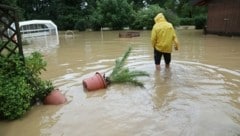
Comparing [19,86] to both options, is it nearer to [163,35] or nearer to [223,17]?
[163,35]

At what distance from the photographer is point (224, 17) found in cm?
1995

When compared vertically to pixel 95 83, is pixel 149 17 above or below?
above

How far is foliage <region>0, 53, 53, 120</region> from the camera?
5.39 meters

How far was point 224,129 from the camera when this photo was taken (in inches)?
184

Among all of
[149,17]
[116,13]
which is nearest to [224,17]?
[149,17]

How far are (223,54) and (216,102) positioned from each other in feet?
21.9

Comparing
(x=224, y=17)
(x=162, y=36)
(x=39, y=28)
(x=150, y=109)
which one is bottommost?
(x=150, y=109)

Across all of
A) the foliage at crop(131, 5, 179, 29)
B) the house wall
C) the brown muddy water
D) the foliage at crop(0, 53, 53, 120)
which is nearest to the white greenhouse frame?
the foliage at crop(131, 5, 179, 29)

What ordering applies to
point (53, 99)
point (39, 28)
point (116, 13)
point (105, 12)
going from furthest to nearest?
point (105, 12) < point (116, 13) < point (39, 28) < point (53, 99)

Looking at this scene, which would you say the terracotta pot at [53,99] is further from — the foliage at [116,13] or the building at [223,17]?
the foliage at [116,13]

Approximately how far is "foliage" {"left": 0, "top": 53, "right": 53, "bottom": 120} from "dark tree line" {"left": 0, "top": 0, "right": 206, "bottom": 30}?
71.5 ft

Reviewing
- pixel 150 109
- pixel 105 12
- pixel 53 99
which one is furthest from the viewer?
pixel 105 12

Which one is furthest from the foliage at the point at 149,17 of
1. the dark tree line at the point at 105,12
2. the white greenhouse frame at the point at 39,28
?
the white greenhouse frame at the point at 39,28

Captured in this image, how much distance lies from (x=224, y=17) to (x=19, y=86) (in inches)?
686
